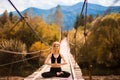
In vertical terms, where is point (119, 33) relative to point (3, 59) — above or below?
above

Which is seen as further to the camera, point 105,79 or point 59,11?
point 59,11

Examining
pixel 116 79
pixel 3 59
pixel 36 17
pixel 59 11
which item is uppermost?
pixel 59 11

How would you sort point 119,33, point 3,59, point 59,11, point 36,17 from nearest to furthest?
point 3,59, point 119,33, point 36,17, point 59,11

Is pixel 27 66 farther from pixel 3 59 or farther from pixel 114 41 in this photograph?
pixel 114 41

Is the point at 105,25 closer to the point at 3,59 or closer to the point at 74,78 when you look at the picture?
the point at 3,59

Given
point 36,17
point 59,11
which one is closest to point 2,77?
point 36,17

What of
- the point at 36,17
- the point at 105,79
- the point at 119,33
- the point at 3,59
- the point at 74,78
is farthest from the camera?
the point at 36,17

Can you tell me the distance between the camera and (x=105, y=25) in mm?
43500

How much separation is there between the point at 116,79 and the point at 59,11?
234 feet

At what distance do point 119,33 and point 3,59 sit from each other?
49.9 ft

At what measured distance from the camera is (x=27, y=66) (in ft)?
144

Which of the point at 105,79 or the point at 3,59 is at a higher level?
the point at 3,59

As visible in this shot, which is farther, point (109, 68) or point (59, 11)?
point (59, 11)

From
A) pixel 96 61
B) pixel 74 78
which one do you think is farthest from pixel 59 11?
pixel 74 78
